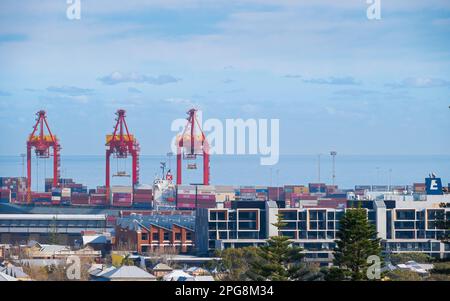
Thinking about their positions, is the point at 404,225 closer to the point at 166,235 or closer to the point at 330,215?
the point at 330,215

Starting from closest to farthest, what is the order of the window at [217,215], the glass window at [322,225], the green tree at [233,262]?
the green tree at [233,262] < the glass window at [322,225] < the window at [217,215]

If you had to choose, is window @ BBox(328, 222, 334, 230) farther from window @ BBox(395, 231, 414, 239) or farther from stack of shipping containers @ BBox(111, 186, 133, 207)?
stack of shipping containers @ BBox(111, 186, 133, 207)

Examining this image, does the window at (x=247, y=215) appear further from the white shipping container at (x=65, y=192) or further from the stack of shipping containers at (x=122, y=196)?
the white shipping container at (x=65, y=192)

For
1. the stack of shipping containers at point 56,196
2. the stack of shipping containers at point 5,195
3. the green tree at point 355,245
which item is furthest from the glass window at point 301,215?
the stack of shipping containers at point 5,195

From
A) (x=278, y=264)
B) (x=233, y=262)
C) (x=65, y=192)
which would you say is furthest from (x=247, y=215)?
(x=65, y=192)

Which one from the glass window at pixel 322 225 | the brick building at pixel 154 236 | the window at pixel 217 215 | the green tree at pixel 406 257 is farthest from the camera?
the window at pixel 217 215

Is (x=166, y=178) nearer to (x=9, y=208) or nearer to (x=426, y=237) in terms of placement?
(x=9, y=208)

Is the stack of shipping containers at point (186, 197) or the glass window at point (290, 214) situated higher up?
the stack of shipping containers at point (186, 197)
